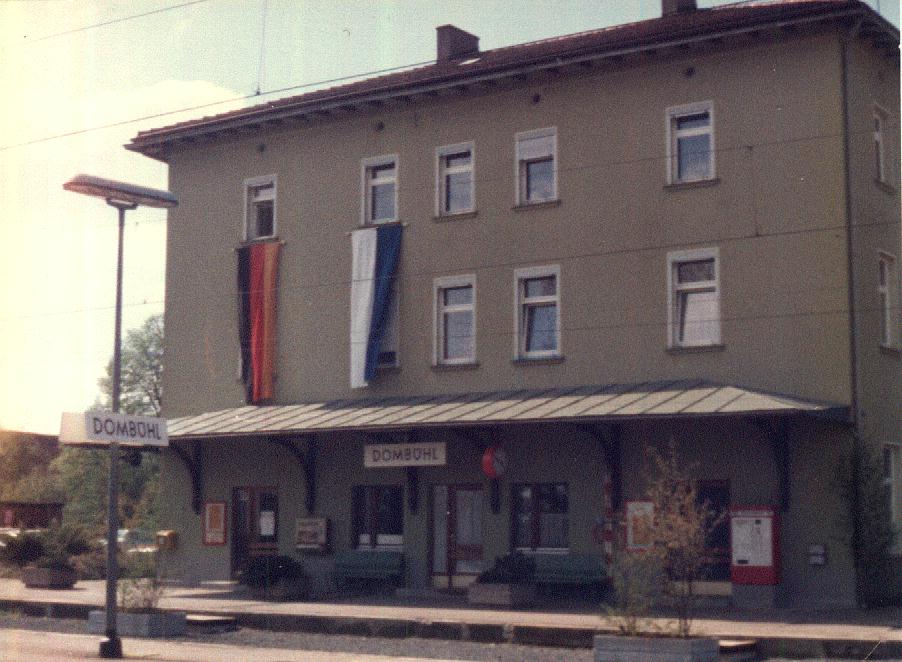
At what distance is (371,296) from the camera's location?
30.2 metres

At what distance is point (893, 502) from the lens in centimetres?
2570

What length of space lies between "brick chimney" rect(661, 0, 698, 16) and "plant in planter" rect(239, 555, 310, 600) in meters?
13.8

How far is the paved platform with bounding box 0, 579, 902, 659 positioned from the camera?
60.3ft

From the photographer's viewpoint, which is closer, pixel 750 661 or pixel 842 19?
pixel 750 661

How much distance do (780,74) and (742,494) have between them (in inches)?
302

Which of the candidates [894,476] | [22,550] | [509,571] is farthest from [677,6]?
[22,550]

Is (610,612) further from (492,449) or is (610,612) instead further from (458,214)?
(458,214)

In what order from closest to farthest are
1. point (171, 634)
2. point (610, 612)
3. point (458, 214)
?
point (610, 612), point (171, 634), point (458, 214)

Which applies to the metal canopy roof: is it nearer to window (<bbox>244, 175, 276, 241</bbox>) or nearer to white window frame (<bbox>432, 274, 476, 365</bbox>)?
white window frame (<bbox>432, 274, 476, 365</bbox>)

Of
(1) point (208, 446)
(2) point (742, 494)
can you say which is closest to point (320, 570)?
(1) point (208, 446)

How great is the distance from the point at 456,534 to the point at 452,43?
11.4 m

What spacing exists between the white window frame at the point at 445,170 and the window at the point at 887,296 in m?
8.45

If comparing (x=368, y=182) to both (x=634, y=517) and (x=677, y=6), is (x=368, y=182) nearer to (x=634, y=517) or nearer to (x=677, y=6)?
(x=677, y=6)

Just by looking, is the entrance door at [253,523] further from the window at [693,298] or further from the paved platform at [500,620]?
the window at [693,298]
